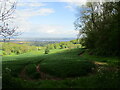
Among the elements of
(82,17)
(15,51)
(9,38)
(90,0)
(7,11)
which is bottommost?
(15,51)

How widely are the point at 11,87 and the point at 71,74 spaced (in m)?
7.97

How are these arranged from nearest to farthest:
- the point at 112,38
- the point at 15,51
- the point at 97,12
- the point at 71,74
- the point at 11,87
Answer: the point at 11,87 → the point at 112,38 → the point at 71,74 → the point at 97,12 → the point at 15,51

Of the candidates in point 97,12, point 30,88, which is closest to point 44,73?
point 30,88

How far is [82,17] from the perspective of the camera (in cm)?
4012

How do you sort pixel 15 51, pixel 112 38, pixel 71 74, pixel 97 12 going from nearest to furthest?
1. pixel 112 38
2. pixel 71 74
3. pixel 97 12
4. pixel 15 51

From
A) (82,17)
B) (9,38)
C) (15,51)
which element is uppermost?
(82,17)

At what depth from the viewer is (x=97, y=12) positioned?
34938 millimetres

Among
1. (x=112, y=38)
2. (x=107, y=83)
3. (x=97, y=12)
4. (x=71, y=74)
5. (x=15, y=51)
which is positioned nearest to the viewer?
(x=107, y=83)

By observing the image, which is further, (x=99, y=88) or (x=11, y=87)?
(x=99, y=88)

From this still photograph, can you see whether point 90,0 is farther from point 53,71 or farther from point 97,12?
point 53,71

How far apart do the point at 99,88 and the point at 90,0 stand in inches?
1311

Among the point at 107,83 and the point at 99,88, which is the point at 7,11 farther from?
the point at 107,83

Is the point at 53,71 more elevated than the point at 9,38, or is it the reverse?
the point at 9,38

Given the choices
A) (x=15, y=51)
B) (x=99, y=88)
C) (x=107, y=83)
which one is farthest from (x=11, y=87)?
(x=15, y=51)
